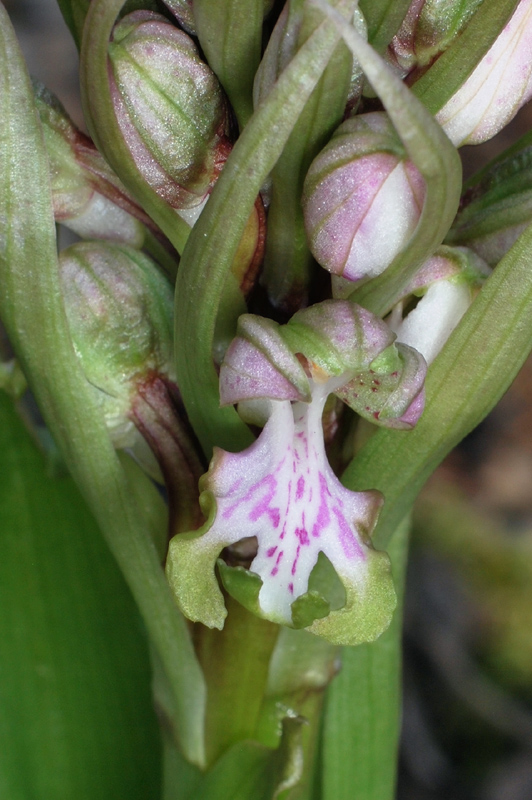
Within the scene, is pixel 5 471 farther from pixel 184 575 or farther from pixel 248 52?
pixel 248 52

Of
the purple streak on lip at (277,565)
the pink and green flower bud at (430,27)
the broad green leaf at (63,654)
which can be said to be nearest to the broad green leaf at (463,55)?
the pink and green flower bud at (430,27)

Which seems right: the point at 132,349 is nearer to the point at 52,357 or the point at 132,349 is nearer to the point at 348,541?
the point at 52,357

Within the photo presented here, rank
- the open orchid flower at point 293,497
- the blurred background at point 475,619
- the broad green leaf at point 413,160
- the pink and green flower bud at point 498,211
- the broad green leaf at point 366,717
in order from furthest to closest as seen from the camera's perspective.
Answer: the blurred background at point 475,619
the broad green leaf at point 366,717
the pink and green flower bud at point 498,211
the open orchid flower at point 293,497
the broad green leaf at point 413,160

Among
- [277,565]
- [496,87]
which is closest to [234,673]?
[277,565]

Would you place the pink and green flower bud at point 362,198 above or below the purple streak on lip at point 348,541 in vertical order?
above

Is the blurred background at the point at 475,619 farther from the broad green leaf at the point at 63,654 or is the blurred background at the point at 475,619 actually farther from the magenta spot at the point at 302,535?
the magenta spot at the point at 302,535
